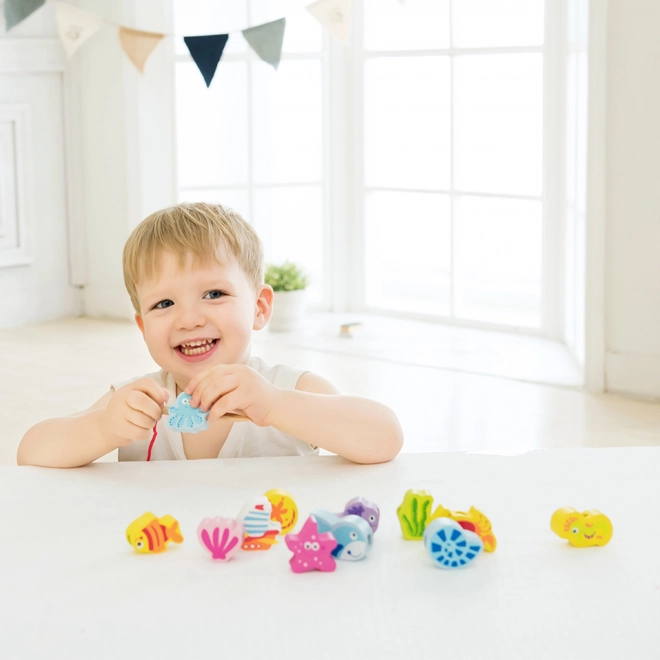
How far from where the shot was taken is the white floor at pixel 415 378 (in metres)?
2.48

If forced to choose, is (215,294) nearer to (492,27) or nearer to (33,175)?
(492,27)

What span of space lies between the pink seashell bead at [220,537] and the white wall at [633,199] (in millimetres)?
2288

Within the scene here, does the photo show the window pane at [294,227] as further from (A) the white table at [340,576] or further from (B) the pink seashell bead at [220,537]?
(B) the pink seashell bead at [220,537]

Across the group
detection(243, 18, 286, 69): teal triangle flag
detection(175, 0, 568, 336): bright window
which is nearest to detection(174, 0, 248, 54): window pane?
detection(175, 0, 568, 336): bright window

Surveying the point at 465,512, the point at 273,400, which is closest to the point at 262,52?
the point at 273,400

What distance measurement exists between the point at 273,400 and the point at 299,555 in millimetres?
354

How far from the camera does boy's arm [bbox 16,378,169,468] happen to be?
94 cm

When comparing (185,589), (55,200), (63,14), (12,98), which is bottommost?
(185,589)

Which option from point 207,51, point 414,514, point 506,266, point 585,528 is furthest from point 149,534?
point 506,266

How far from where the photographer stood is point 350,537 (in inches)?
25.9

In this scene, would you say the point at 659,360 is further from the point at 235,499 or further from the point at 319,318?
the point at 235,499

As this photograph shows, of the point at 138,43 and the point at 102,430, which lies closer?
the point at 102,430

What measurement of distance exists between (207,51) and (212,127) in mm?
970

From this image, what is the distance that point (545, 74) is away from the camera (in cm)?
Answer: 346
